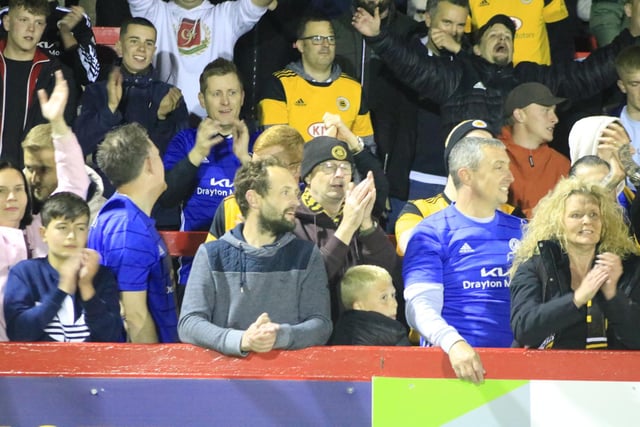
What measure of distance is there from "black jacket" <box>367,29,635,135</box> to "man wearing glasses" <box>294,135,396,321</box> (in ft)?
5.91

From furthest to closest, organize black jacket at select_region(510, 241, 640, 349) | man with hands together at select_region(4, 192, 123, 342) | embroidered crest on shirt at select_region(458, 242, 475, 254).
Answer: embroidered crest on shirt at select_region(458, 242, 475, 254), man with hands together at select_region(4, 192, 123, 342), black jacket at select_region(510, 241, 640, 349)

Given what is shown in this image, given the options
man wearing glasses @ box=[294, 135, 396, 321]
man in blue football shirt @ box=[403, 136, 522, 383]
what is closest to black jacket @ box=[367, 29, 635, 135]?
man wearing glasses @ box=[294, 135, 396, 321]

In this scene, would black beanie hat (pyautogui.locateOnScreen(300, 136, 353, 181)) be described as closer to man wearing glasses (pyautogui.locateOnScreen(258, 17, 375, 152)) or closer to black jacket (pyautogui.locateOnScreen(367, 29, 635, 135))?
man wearing glasses (pyautogui.locateOnScreen(258, 17, 375, 152))

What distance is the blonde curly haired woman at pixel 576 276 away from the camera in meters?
5.53

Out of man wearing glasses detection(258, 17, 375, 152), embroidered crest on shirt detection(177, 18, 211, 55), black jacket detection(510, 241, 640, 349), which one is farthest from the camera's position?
embroidered crest on shirt detection(177, 18, 211, 55)

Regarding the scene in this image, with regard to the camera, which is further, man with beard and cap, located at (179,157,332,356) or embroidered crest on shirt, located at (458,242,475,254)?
embroidered crest on shirt, located at (458,242,475,254)

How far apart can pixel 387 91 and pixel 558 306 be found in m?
3.65

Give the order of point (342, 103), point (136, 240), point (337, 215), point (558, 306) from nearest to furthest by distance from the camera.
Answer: point (558, 306) → point (136, 240) → point (337, 215) → point (342, 103)

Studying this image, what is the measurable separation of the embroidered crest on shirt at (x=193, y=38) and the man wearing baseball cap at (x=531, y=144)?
2149 millimetres

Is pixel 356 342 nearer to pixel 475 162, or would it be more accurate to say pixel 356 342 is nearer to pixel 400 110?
pixel 475 162

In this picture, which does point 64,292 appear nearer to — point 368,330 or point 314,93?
point 368,330

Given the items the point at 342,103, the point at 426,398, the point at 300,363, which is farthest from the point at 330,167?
the point at 342,103

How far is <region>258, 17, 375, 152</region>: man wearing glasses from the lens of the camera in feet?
27.4

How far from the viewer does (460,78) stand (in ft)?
27.7
